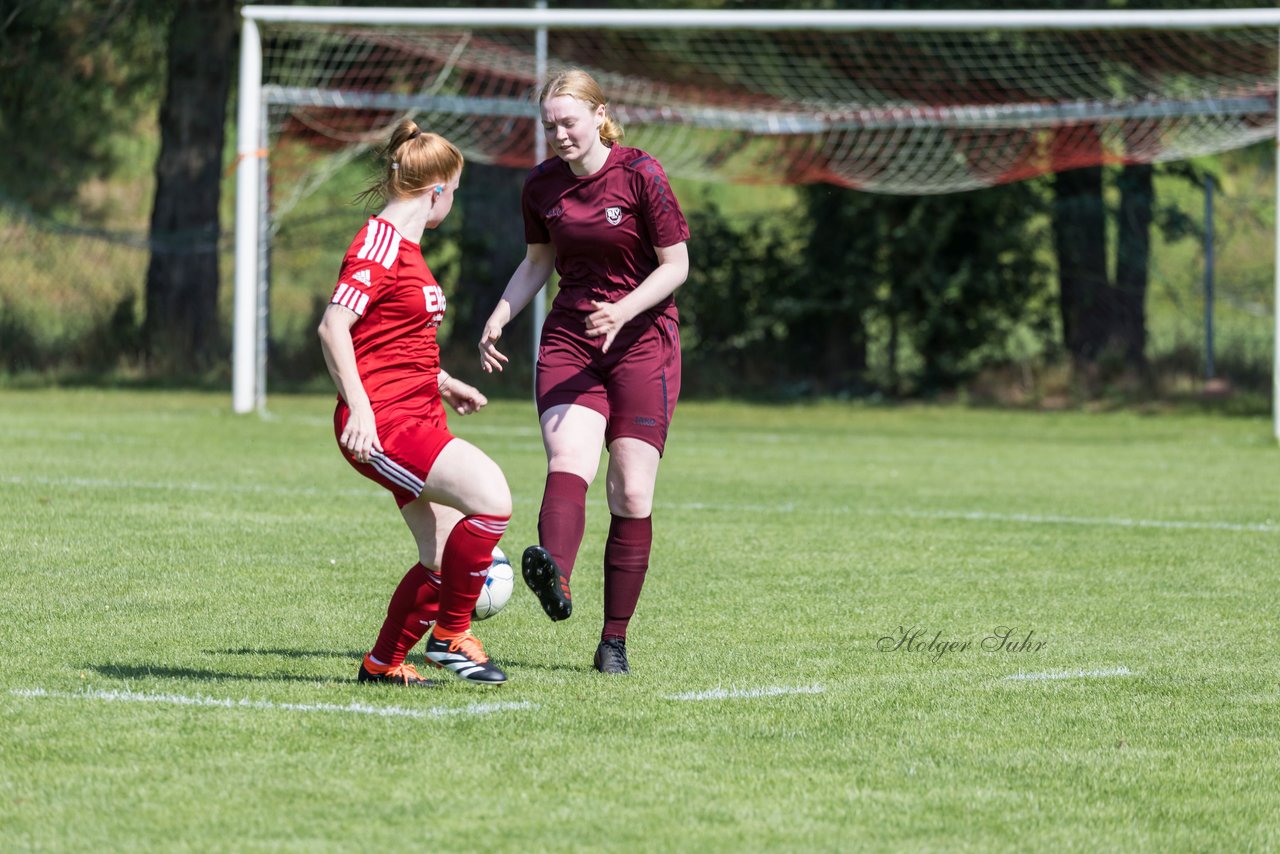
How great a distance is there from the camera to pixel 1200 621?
7.04 m

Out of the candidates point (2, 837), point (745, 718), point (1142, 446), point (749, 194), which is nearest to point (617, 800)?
point (745, 718)

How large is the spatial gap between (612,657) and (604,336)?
99 cm

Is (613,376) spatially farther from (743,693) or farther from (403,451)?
(743,693)

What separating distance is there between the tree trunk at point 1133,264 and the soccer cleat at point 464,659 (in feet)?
57.0

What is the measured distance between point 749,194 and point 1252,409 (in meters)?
10.9

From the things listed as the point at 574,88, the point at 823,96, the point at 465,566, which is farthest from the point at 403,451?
the point at 823,96

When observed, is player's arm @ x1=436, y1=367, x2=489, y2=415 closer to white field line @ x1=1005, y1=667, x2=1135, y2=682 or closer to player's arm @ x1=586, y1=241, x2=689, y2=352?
player's arm @ x1=586, y1=241, x2=689, y2=352

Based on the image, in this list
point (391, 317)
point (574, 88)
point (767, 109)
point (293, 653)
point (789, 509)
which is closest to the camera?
point (391, 317)

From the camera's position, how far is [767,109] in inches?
786

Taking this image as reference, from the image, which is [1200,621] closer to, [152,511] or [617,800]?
[617,800]

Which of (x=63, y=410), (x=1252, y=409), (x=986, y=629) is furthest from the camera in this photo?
(x=1252, y=409)

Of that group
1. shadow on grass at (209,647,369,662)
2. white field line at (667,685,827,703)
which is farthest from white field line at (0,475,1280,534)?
white field line at (667,685,827,703)

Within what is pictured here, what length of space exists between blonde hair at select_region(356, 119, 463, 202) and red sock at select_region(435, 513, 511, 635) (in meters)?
0.97

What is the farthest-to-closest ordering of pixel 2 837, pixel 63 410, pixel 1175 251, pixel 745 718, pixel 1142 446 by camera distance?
pixel 1175 251 < pixel 63 410 < pixel 1142 446 < pixel 745 718 < pixel 2 837
